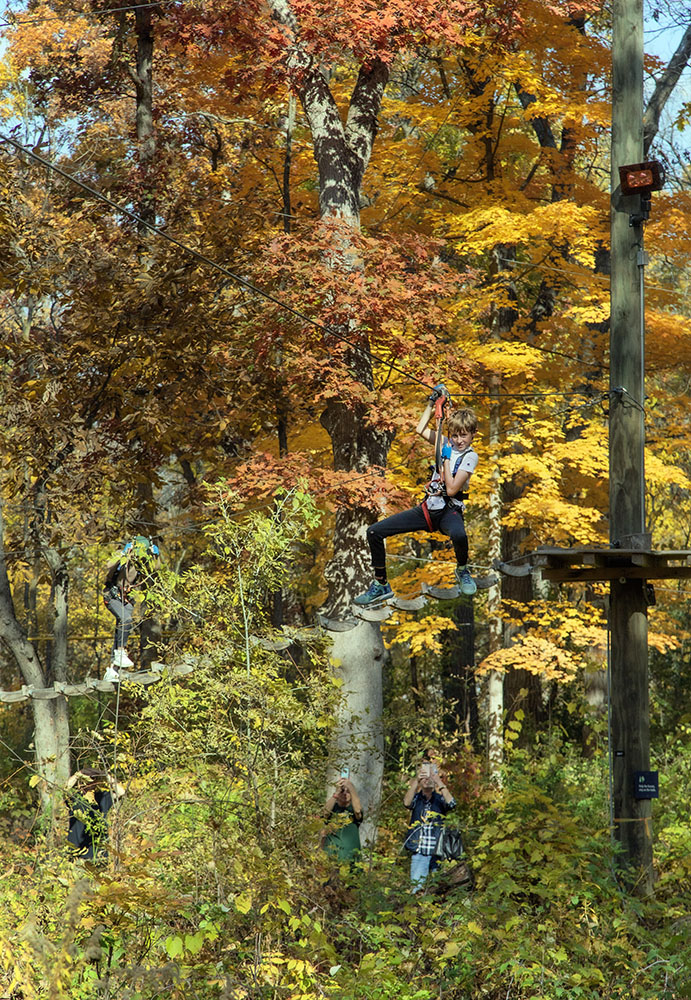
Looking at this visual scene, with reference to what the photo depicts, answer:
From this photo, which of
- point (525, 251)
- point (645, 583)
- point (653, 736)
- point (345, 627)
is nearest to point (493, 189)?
point (525, 251)

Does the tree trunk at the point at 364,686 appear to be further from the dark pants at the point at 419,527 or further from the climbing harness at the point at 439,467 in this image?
the climbing harness at the point at 439,467

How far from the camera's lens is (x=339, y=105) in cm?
1714

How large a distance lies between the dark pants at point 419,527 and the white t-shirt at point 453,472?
5 cm

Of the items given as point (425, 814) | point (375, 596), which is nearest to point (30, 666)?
point (375, 596)

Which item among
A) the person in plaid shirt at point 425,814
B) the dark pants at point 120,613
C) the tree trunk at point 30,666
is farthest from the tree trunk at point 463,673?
the person in plaid shirt at point 425,814

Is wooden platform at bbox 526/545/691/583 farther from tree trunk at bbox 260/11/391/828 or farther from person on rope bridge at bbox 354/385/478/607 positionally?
tree trunk at bbox 260/11/391/828

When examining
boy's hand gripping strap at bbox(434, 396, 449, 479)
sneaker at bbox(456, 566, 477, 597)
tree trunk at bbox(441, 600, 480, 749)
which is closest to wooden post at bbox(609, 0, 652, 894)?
sneaker at bbox(456, 566, 477, 597)

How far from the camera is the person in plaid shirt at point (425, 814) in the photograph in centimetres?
925

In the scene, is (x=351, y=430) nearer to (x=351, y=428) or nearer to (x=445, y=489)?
(x=351, y=428)

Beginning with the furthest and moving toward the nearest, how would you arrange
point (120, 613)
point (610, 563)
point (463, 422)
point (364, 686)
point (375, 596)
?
point (120, 613), point (364, 686), point (375, 596), point (610, 563), point (463, 422)

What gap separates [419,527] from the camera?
8484 millimetres

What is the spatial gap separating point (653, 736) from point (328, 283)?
1188 centimetres

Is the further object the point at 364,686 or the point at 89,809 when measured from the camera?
the point at 364,686

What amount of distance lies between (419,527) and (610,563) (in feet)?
5.26
